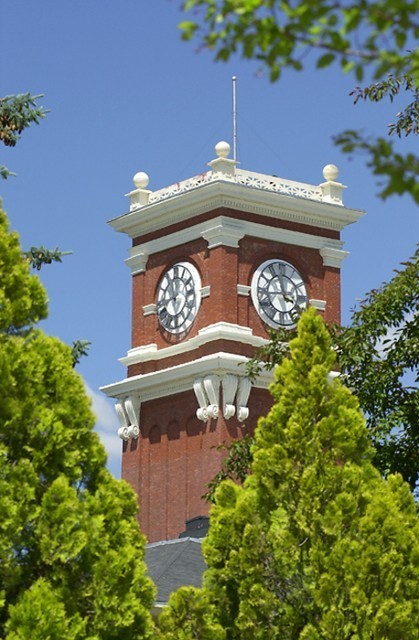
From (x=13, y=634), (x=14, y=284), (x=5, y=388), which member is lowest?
(x=13, y=634)

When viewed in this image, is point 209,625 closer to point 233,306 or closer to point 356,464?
point 356,464

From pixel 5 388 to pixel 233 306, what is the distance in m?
38.1

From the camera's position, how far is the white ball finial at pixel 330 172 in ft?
186

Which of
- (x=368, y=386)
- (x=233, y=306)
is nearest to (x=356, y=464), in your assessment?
(x=368, y=386)

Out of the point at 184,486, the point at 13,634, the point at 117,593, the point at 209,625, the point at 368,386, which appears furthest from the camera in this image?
the point at 184,486

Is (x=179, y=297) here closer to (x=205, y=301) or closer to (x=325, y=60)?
(x=205, y=301)

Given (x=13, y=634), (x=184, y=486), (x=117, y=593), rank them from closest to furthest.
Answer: (x=13, y=634), (x=117, y=593), (x=184, y=486)

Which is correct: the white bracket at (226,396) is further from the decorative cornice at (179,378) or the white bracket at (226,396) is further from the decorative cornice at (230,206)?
the decorative cornice at (230,206)

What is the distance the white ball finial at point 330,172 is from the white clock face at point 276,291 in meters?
3.43

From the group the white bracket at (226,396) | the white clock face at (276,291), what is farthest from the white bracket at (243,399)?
the white clock face at (276,291)

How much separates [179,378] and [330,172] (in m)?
9.29

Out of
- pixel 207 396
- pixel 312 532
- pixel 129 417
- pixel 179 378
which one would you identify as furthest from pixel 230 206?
pixel 312 532

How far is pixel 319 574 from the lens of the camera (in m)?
19.7

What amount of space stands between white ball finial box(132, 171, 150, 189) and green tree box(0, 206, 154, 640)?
40479 millimetres
